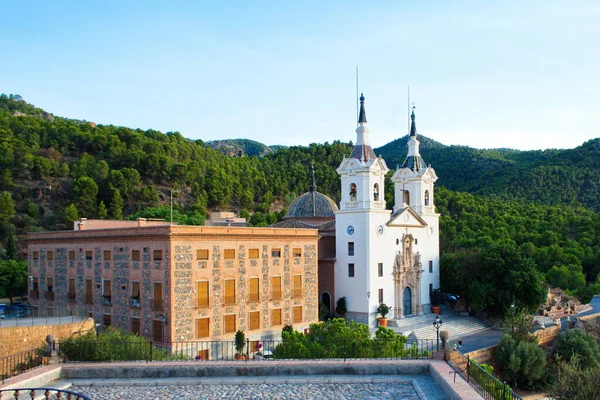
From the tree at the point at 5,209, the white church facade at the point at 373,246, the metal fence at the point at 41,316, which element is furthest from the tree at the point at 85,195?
the white church facade at the point at 373,246

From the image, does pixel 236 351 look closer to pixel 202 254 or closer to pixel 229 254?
pixel 229 254

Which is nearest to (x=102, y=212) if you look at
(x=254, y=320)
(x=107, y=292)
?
(x=107, y=292)

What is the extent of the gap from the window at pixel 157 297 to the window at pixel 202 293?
1829mm

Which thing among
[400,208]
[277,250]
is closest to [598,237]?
[400,208]

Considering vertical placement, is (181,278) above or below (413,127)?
below

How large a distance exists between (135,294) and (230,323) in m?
4.99

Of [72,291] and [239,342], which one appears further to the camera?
[72,291]

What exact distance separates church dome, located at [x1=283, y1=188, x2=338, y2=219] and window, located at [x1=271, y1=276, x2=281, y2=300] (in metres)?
9.92

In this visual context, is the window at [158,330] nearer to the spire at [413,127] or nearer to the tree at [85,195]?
the spire at [413,127]

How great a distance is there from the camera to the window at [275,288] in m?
33.3

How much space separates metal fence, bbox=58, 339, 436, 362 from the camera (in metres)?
16.4

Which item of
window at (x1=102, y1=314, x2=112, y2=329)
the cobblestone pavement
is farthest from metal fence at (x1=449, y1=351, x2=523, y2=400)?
window at (x1=102, y1=314, x2=112, y2=329)

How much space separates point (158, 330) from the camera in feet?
92.5

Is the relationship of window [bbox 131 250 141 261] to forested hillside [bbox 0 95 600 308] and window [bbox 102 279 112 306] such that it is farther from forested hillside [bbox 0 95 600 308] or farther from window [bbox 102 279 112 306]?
forested hillside [bbox 0 95 600 308]
